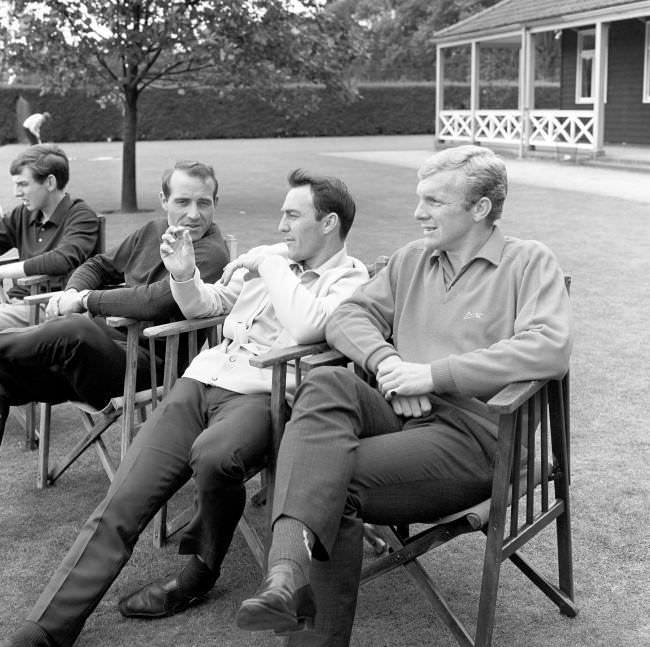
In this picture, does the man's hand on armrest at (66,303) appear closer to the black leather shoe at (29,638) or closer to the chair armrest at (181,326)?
the chair armrest at (181,326)

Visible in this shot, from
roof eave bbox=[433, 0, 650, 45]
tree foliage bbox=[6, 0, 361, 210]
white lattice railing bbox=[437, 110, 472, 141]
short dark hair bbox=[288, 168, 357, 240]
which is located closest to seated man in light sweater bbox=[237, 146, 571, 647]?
short dark hair bbox=[288, 168, 357, 240]

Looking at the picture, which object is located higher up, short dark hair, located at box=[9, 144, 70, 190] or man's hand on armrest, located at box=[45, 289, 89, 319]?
short dark hair, located at box=[9, 144, 70, 190]

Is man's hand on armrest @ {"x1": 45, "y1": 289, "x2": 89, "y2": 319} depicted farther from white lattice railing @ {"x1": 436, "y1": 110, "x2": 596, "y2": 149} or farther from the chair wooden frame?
white lattice railing @ {"x1": 436, "y1": 110, "x2": 596, "y2": 149}

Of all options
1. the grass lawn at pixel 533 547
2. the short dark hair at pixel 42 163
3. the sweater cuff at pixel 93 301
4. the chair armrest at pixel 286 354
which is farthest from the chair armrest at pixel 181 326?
the short dark hair at pixel 42 163

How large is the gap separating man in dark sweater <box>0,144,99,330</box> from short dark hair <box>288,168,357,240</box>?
1.59 m

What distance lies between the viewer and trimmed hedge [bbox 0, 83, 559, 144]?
110 ft

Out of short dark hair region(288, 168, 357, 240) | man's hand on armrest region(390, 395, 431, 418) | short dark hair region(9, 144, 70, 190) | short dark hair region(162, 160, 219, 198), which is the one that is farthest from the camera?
short dark hair region(9, 144, 70, 190)

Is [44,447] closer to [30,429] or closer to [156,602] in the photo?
[30,429]

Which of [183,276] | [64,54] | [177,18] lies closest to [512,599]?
[183,276]

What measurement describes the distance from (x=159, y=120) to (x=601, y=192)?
2311cm

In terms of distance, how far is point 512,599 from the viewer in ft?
9.91

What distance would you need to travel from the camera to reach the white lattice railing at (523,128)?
20703mm

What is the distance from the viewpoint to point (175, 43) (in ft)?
42.1

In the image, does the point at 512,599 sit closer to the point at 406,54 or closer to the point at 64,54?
the point at 64,54
